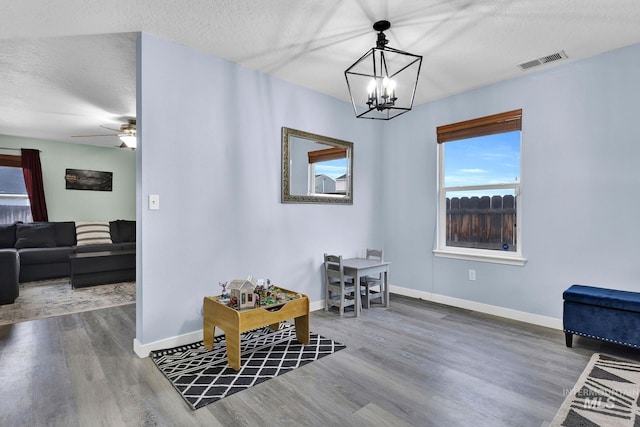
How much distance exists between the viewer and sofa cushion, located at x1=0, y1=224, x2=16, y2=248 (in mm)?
5480

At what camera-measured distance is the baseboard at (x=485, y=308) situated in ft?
10.4

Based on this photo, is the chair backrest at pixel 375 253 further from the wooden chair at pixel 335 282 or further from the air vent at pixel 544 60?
the air vent at pixel 544 60

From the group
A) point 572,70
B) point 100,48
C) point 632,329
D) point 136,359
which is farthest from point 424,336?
point 100,48

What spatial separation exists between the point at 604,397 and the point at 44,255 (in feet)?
23.0

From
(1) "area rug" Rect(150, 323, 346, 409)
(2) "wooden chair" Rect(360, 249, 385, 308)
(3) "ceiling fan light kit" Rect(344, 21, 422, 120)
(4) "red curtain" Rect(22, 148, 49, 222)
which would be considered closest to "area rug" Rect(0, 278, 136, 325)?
(4) "red curtain" Rect(22, 148, 49, 222)

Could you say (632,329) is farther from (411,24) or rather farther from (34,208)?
(34,208)

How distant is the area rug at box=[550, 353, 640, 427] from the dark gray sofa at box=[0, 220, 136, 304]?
555 centimetres

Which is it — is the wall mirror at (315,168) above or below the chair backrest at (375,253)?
above

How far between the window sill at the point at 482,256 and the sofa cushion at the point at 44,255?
5.86m

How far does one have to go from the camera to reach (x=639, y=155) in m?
2.73

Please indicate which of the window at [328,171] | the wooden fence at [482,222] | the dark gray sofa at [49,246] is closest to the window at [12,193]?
the dark gray sofa at [49,246]

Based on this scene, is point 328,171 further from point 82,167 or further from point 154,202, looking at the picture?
point 82,167

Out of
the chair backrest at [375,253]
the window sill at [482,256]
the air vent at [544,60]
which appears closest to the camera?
the air vent at [544,60]

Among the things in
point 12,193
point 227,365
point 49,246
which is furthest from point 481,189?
point 12,193
